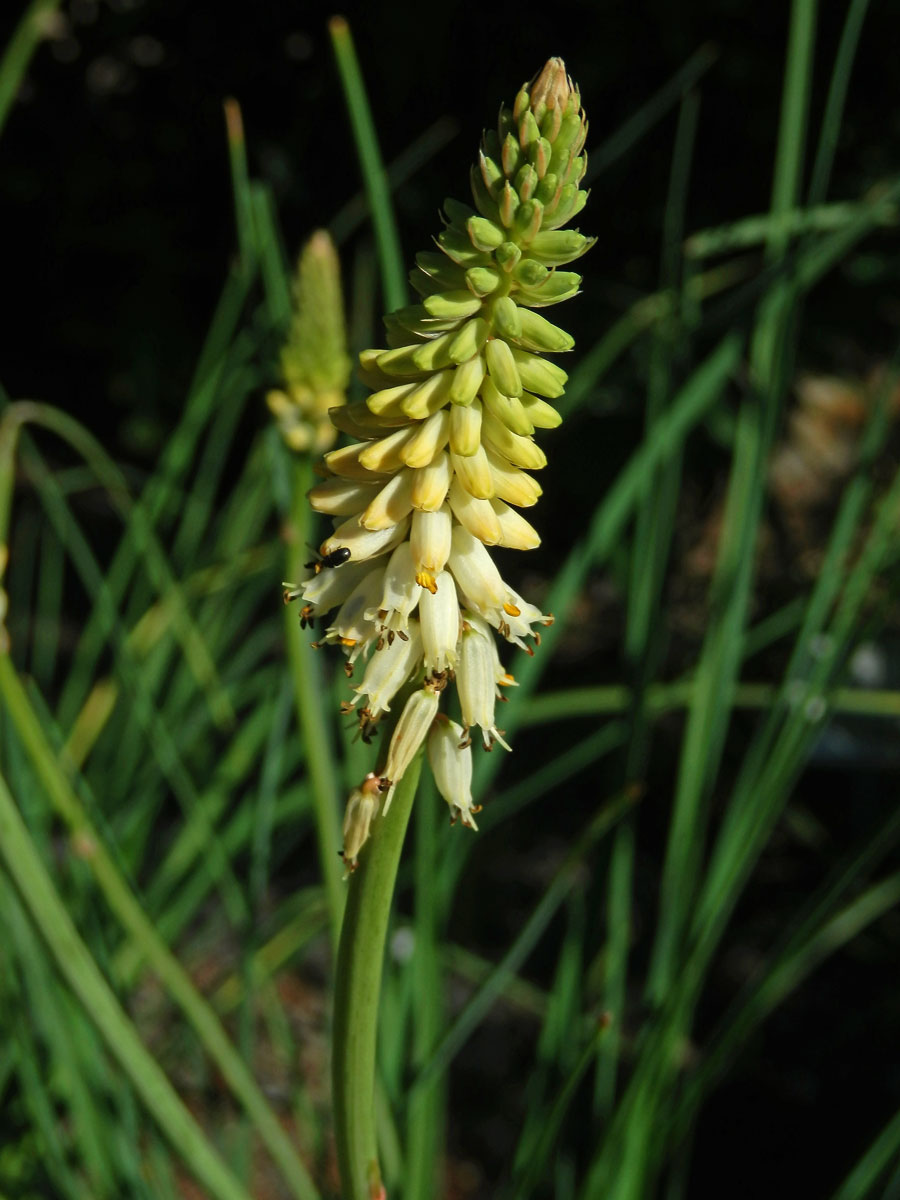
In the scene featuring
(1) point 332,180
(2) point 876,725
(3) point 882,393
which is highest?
(1) point 332,180

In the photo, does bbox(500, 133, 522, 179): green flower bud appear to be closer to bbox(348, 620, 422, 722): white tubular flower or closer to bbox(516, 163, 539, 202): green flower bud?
bbox(516, 163, 539, 202): green flower bud

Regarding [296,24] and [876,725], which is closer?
[876,725]

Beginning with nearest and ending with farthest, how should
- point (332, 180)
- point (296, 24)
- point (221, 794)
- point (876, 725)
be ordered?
point (221, 794) → point (876, 725) → point (296, 24) → point (332, 180)

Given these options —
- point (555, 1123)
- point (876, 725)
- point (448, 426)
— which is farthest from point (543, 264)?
point (876, 725)

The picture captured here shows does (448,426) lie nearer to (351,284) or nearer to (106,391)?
(351,284)

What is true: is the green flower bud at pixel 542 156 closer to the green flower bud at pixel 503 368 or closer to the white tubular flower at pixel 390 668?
the green flower bud at pixel 503 368

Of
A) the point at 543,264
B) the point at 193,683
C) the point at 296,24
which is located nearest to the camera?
the point at 543,264
